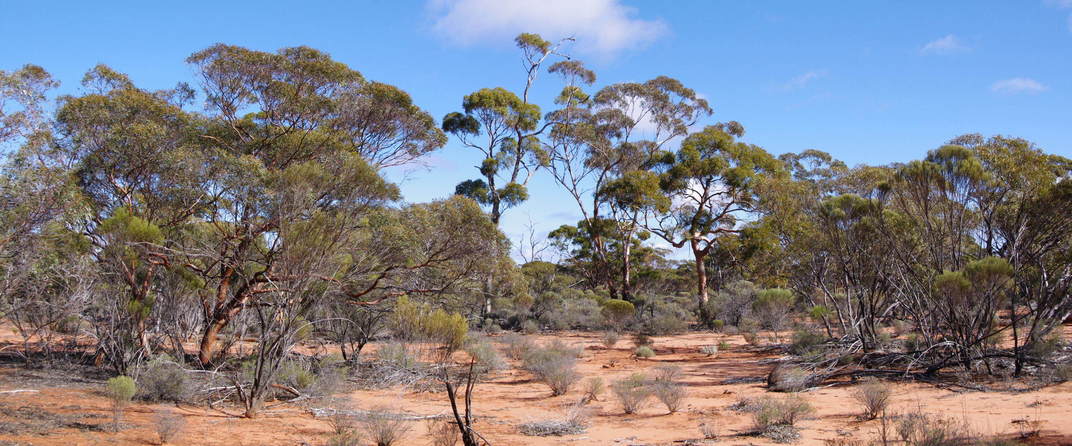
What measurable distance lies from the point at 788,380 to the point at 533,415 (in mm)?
4797

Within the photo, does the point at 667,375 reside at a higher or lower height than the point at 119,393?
lower

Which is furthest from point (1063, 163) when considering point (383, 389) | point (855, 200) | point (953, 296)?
point (383, 389)

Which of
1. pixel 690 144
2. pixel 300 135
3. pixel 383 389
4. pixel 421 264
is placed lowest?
pixel 383 389

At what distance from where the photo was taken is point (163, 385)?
10.5m

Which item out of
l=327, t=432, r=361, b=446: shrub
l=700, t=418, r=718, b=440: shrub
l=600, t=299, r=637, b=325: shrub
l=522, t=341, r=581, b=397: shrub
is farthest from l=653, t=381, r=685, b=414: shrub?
l=600, t=299, r=637, b=325: shrub

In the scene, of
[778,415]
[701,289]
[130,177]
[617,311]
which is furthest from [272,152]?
[701,289]

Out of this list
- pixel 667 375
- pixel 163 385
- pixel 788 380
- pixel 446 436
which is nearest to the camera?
pixel 446 436

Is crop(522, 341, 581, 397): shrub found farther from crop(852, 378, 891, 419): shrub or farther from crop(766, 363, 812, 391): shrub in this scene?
crop(852, 378, 891, 419): shrub

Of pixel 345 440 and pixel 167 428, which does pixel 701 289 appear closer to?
pixel 345 440

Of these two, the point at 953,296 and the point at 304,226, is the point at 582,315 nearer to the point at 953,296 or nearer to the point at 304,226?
the point at 953,296

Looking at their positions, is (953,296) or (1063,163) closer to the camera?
(953,296)

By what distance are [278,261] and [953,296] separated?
37.2 feet

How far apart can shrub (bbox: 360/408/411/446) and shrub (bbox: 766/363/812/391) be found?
689 centimetres

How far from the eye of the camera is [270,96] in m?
14.1
